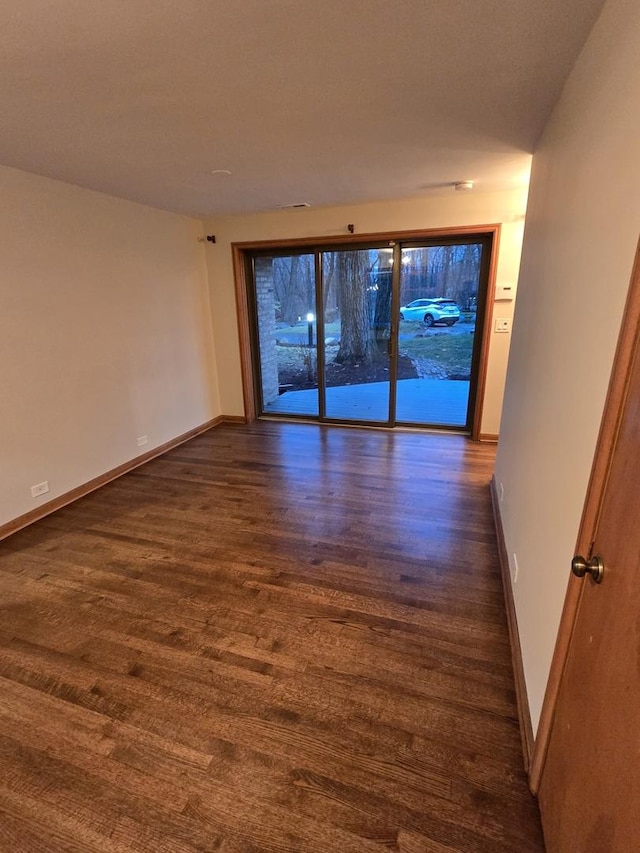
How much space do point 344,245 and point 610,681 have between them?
14.8ft

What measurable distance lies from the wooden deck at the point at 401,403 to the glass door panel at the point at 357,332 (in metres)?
0.01

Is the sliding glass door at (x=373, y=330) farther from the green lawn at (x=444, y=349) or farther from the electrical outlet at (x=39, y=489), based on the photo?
the electrical outlet at (x=39, y=489)

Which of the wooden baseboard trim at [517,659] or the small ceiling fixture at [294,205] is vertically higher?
the small ceiling fixture at [294,205]

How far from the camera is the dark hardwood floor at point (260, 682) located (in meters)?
1.28

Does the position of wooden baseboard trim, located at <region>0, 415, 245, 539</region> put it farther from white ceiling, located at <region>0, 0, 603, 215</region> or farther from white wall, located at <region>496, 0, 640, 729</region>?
white wall, located at <region>496, 0, 640, 729</region>

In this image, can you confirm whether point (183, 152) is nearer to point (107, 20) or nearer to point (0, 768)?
point (107, 20)

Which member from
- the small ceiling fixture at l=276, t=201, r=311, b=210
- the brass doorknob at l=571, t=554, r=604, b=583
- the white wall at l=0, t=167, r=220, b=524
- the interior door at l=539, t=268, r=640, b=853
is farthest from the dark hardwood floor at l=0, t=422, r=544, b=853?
the small ceiling fixture at l=276, t=201, r=311, b=210

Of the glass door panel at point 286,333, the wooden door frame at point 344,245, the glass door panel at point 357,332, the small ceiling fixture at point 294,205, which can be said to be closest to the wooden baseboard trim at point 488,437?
the wooden door frame at point 344,245

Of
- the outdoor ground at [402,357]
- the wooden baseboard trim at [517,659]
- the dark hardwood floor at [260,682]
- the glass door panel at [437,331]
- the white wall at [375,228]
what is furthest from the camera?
the outdoor ground at [402,357]

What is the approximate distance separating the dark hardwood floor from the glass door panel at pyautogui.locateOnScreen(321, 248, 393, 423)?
2.15m

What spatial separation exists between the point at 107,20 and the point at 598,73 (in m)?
1.65

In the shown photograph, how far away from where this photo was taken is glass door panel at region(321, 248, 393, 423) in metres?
4.58

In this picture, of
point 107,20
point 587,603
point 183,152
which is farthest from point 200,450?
point 587,603

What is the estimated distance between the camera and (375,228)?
14.1 ft
